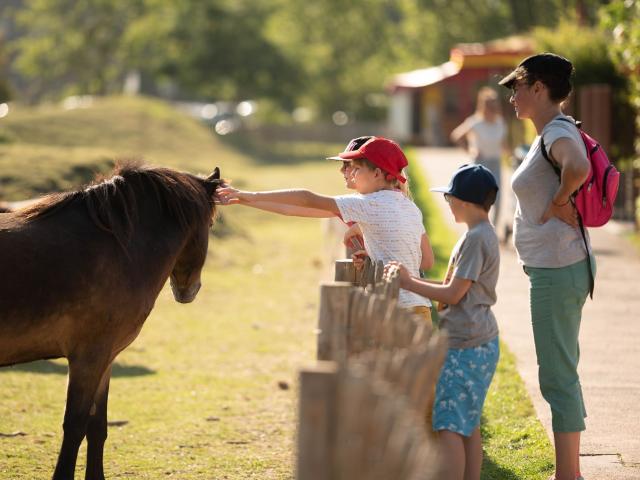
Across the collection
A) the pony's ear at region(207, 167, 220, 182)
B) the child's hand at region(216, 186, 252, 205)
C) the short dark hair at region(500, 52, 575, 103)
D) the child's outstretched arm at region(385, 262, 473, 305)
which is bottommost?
the child's outstretched arm at region(385, 262, 473, 305)

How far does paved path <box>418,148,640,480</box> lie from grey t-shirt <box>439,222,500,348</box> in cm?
123

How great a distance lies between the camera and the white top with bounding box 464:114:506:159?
13.6 meters

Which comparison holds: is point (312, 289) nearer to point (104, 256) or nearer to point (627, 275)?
point (627, 275)

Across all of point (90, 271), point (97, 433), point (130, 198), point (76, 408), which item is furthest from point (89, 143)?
point (76, 408)

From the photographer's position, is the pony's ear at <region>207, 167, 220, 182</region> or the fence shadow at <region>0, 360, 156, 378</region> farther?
the fence shadow at <region>0, 360, 156, 378</region>

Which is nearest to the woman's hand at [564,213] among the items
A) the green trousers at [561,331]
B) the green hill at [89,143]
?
the green trousers at [561,331]

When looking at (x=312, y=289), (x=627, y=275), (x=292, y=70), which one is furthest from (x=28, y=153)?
(x=292, y=70)

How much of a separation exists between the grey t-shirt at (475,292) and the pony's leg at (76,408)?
179 cm

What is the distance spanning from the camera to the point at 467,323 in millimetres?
4914

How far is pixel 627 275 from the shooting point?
12.2 metres

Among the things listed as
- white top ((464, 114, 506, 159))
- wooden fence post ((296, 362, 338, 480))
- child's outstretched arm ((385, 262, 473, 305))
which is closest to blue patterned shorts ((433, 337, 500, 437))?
child's outstretched arm ((385, 262, 473, 305))

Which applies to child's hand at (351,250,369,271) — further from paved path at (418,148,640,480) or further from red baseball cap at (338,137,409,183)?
paved path at (418,148,640,480)

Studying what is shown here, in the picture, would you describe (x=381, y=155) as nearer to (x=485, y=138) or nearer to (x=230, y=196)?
(x=230, y=196)

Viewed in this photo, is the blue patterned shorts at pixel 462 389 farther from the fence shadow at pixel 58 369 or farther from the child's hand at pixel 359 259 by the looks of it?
the fence shadow at pixel 58 369
